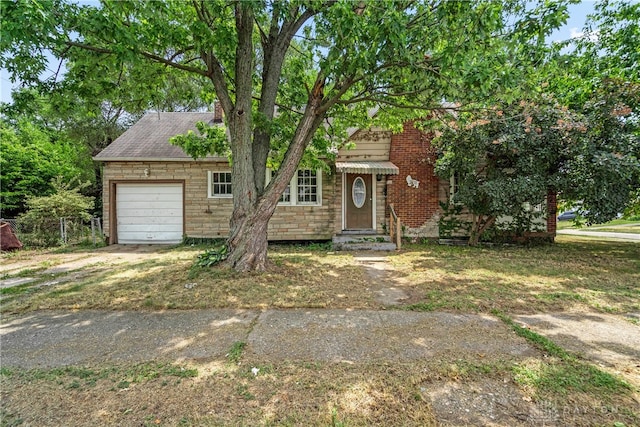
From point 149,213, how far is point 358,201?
7442 millimetres

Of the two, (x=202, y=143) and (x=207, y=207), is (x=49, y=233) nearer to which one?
(x=207, y=207)

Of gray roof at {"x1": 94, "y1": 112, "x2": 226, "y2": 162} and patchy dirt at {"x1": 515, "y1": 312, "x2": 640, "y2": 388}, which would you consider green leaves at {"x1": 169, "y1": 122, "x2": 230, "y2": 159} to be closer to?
gray roof at {"x1": 94, "y1": 112, "x2": 226, "y2": 162}

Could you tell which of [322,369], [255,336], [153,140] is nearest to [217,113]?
[153,140]

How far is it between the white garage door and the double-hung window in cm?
115

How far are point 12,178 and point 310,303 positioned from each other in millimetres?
17792

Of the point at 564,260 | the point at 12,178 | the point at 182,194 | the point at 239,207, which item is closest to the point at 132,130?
the point at 182,194

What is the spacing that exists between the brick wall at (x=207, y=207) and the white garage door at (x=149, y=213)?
0.96 feet

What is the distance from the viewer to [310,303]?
4.49 meters

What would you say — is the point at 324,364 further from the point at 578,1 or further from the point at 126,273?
the point at 578,1

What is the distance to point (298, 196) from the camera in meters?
11.1

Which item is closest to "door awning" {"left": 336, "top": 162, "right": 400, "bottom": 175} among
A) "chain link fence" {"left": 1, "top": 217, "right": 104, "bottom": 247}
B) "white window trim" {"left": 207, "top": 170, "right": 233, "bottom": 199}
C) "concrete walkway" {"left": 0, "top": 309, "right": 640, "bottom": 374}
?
"white window trim" {"left": 207, "top": 170, "right": 233, "bottom": 199}

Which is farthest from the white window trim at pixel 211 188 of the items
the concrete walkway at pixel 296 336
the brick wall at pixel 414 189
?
the concrete walkway at pixel 296 336

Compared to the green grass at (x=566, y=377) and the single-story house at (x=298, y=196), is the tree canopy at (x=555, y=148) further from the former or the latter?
the green grass at (x=566, y=377)

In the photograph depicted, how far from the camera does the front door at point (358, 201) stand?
438 inches
